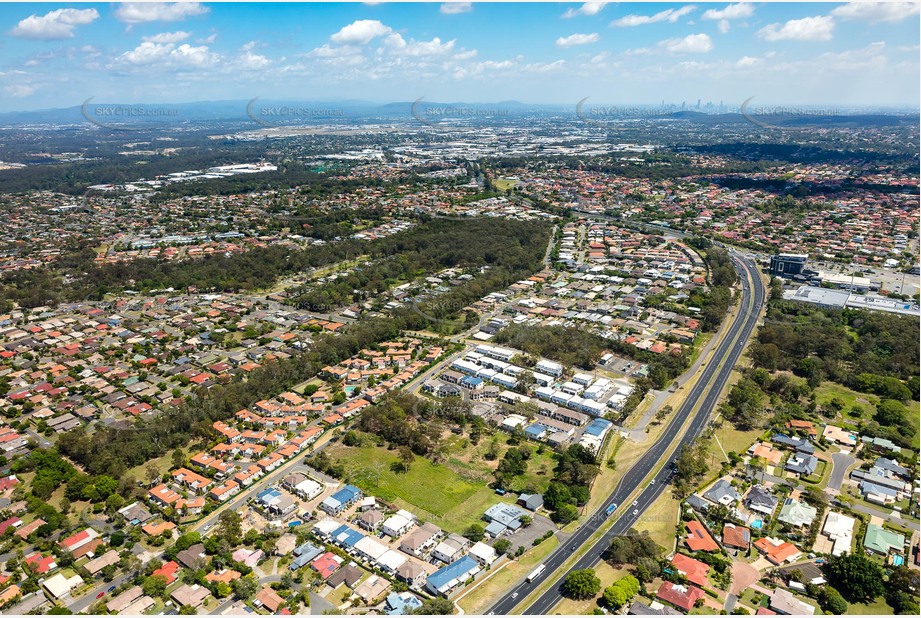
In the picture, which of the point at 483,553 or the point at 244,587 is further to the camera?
the point at 483,553

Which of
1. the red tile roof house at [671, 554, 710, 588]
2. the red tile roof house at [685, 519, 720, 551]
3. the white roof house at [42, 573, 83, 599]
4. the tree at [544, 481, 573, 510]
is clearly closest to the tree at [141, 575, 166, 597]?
the white roof house at [42, 573, 83, 599]

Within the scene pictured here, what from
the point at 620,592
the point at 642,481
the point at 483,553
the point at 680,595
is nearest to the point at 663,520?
the point at 642,481

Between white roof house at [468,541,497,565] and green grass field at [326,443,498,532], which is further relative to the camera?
green grass field at [326,443,498,532]

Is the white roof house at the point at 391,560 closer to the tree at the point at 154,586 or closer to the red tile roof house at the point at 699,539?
the tree at the point at 154,586

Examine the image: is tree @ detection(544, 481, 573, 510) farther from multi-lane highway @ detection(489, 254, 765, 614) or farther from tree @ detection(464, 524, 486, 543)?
tree @ detection(464, 524, 486, 543)

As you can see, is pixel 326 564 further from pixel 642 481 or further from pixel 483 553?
pixel 642 481

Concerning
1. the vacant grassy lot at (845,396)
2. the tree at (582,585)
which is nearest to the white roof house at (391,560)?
the tree at (582,585)

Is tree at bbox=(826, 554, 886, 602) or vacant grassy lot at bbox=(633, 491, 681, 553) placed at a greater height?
tree at bbox=(826, 554, 886, 602)
